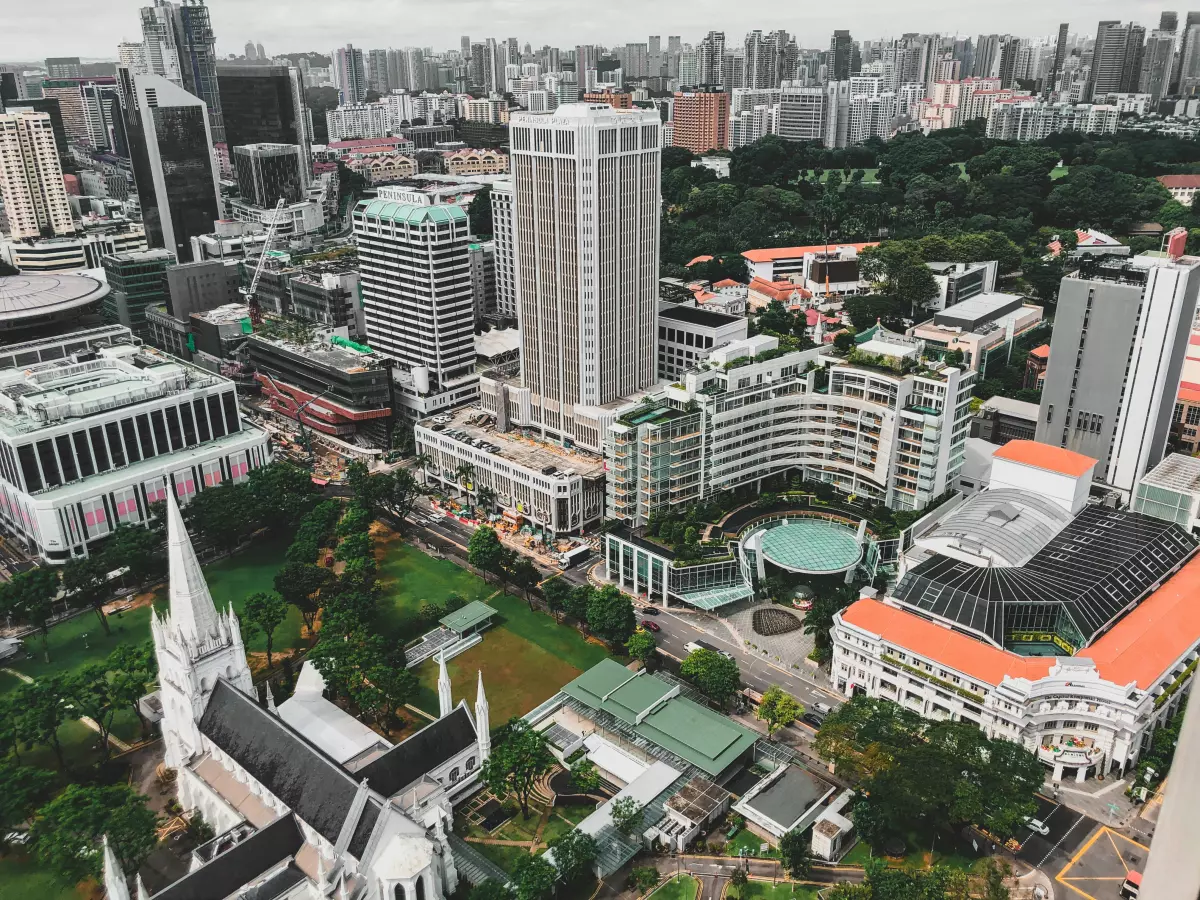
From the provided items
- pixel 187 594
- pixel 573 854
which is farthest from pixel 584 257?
pixel 573 854

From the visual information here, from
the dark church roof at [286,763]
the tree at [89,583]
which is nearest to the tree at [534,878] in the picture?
the dark church roof at [286,763]

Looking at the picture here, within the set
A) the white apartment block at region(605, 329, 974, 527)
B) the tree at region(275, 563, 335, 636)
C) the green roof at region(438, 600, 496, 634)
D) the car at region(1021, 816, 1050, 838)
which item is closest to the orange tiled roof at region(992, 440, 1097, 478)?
the white apartment block at region(605, 329, 974, 527)

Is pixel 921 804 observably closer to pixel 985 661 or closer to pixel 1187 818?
pixel 985 661

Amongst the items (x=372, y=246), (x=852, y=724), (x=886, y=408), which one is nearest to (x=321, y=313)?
(x=372, y=246)

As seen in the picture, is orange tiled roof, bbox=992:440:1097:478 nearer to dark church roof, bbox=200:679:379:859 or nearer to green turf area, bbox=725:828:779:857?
green turf area, bbox=725:828:779:857

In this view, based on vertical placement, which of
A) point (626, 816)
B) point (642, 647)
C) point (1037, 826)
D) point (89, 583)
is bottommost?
point (1037, 826)

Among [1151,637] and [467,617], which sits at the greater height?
[1151,637]

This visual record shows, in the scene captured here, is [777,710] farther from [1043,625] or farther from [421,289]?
[421,289]

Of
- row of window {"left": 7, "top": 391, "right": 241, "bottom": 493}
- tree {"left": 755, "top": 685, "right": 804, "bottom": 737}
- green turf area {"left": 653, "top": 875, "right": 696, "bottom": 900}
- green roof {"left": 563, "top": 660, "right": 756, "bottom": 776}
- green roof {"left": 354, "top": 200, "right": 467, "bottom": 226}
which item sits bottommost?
green turf area {"left": 653, "top": 875, "right": 696, "bottom": 900}
